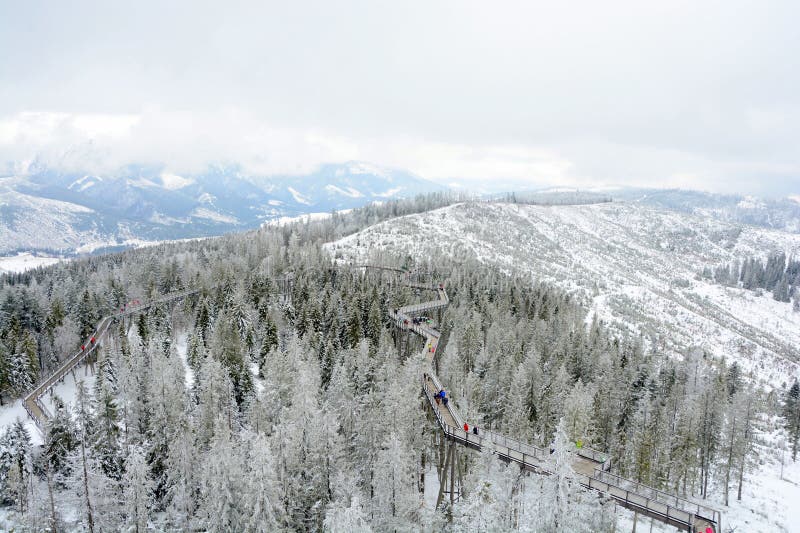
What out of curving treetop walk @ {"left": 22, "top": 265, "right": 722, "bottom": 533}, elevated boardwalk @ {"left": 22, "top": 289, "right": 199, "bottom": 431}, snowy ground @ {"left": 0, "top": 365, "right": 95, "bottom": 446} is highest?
curving treetop walk @ {"left": 22, "top": 265, "right": 722, "bottom": 533}

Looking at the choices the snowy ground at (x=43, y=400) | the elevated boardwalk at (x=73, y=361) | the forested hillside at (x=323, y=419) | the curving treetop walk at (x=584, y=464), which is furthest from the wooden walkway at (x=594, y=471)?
the snowy ground at (x=43, y=400)

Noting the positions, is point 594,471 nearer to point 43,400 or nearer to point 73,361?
point 43,400

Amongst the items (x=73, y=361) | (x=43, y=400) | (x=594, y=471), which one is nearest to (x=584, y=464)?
(x=594, y=471)

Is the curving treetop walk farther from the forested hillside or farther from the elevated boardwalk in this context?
the forested hillside

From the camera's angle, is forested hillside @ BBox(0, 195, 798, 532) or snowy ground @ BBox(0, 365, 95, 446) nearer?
forested hillside @ BBox(0, 195, 798, 532)

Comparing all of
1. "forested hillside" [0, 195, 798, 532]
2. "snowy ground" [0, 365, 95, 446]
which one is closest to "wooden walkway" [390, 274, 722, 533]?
"forested hillside" [0, 195, 798, 532]

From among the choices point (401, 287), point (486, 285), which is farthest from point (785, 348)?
point (401, 287)

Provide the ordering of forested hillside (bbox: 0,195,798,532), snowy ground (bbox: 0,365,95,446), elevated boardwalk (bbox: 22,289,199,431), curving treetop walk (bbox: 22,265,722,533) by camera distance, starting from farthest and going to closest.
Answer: elevated boardwalk (bbox: 22,289,199,431)
snowy ground (bbox: 0,365,95,446)
forested hillside (bbox: 0,195,798,532)
curving treetop walk (bbox: 22,265,722,533)

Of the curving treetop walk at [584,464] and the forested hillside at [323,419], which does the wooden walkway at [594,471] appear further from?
the forested hillside at [323,419]

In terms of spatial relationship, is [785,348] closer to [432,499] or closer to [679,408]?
[679,408]
